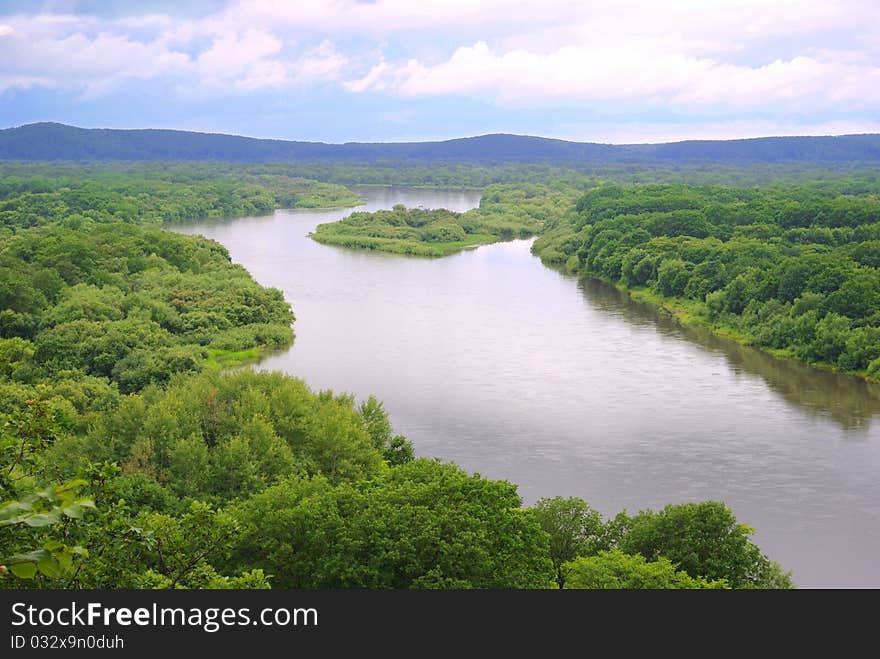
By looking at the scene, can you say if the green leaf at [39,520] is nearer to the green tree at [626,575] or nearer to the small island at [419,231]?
the green tree at [626,575]

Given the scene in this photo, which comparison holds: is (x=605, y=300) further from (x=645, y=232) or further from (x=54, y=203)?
(x=54, y=203)

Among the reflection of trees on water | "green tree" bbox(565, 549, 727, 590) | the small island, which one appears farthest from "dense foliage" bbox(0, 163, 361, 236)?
"green tree" bbox(565, 549, 727, 590)

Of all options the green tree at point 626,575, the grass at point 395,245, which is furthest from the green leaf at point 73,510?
the grass at point 395,245

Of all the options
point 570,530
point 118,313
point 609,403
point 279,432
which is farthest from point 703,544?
point 118,313

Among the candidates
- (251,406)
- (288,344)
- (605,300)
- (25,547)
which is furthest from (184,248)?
(25,547)

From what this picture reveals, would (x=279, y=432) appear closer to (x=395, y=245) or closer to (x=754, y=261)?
(x=754, y=261)

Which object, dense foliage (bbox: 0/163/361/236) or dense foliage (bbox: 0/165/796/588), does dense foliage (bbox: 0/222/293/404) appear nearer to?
dense foliage (bbox: 0/165/796/588)
